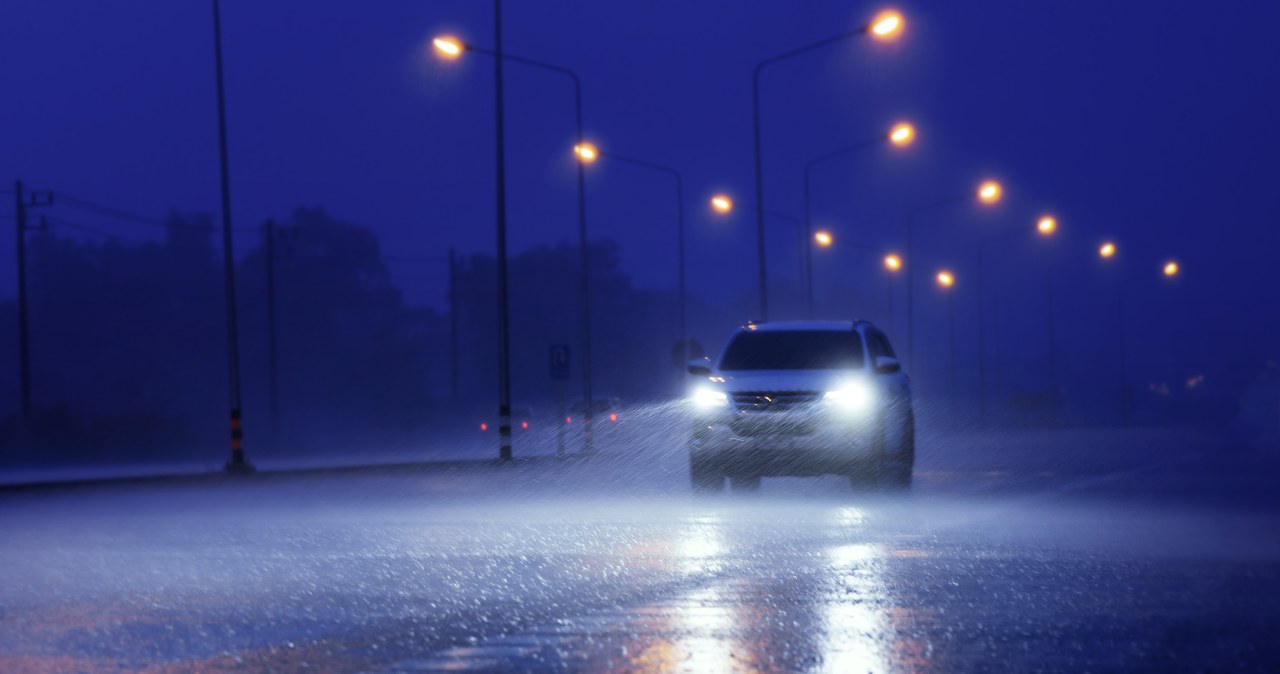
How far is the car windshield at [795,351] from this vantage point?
71.7 feet

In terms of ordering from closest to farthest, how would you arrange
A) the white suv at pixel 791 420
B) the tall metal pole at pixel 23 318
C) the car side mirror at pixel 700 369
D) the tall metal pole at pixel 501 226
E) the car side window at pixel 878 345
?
1. the white suv at pixel 791 420
2. the car side mirror at pixel 700 369
3. the car side window at pixel 878 345
4. the tall metal pole at pixel 501 226
5. the tall metal pole at pixel 23 318

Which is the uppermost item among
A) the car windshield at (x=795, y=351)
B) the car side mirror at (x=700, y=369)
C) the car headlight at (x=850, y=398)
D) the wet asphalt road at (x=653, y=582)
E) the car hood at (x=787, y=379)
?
the car windshield at (x=795, y=351)

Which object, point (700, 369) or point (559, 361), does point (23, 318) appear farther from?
point (700, 369)

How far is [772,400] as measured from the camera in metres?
20.9

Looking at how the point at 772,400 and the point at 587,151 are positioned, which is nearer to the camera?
the point at 772,400

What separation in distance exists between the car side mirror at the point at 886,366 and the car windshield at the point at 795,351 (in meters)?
0.24

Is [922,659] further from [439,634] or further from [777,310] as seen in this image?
[777,310]

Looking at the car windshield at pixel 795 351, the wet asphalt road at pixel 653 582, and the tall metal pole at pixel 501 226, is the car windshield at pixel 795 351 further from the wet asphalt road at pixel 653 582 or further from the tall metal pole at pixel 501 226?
the tall metal pole at pixel 501 226

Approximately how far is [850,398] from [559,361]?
1791cm

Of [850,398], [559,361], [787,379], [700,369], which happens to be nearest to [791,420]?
[787,379]

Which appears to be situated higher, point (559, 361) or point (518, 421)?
point (559, 361)

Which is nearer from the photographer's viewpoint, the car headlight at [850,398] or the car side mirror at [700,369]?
the car headlight at [850,398]

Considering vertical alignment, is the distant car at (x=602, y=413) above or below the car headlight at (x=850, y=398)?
below

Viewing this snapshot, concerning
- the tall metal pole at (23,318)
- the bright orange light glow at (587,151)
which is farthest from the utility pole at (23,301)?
the bright orange light glow at (587,151)
